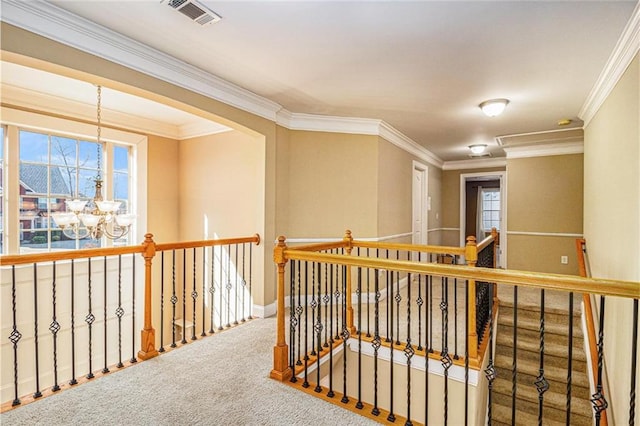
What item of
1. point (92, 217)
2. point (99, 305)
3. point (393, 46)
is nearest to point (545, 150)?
point (393, 46)

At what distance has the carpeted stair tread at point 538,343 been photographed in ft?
12.4

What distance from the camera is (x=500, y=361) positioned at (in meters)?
3.89

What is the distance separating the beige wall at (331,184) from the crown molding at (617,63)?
240 centimetres

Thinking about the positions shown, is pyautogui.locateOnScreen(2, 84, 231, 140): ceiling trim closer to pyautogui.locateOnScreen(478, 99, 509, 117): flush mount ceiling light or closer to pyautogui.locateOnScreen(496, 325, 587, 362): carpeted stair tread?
pyautogui.locateOnScreen(478, 99, 509, 117): flush mount ceiling light

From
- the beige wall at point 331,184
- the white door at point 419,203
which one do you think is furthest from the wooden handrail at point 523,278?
the white door at point 419,203

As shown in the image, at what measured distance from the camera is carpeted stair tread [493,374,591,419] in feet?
11.1

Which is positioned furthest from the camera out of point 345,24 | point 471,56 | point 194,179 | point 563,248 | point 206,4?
point 563,248

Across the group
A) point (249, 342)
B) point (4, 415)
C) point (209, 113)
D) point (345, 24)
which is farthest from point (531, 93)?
point (4, 415)

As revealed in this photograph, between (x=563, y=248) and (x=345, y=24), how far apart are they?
547cm

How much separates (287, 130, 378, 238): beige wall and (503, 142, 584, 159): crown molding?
3008 millimetres

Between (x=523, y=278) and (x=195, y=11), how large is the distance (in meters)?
2.42

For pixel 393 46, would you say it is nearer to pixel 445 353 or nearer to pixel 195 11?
pixel 195 11

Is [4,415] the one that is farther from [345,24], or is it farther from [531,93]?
[531,93]

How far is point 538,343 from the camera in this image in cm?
390
